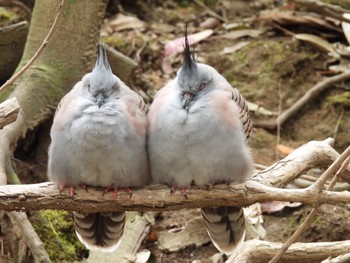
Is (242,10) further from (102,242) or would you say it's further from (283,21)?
(102,242)

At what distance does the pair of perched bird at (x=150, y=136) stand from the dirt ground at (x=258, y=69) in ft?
5.42

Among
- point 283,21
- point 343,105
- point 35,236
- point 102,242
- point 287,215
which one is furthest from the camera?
point 283,21

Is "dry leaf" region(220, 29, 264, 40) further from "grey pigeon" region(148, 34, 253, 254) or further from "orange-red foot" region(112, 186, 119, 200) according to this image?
"orange-red foot" region(112, 186, 119, 200)

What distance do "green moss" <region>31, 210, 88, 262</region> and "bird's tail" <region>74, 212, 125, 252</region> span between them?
0.89 metres

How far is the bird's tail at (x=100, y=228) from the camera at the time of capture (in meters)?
4.33

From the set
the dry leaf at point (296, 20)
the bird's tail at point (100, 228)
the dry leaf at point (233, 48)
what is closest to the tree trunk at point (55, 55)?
the bird's tail at point (100, 228)

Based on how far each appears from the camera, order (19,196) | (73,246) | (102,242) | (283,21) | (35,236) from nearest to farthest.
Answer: (19,196), (102,242), (35,236), (73,246), (283,21)

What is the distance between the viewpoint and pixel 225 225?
4.39m

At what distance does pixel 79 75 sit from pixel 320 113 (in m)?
2.32

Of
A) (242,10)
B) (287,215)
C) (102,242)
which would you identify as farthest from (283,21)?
(102,242)

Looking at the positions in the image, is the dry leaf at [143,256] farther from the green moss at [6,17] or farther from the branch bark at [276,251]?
the green moss at [6,17]

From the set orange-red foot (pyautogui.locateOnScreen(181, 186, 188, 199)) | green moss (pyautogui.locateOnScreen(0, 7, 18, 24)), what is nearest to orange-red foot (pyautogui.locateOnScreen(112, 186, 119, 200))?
orange-red foot (pyautogui.locateOnScreen(181, 186, 188, 199))

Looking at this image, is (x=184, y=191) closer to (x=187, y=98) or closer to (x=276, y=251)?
(x=187, y=98)

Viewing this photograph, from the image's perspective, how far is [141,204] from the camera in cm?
387
